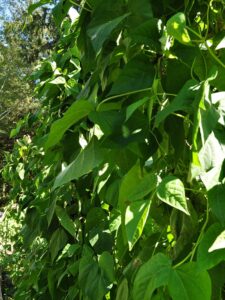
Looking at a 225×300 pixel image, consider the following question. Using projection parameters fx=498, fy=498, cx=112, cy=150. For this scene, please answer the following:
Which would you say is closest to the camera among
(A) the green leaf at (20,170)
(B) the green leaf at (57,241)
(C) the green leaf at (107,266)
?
(C) the green leaf at (107,266)

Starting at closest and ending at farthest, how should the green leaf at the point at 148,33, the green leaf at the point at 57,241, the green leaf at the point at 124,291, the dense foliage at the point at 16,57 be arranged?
the green leaf at the point at 148,33 < the green leaf at the point at 124,291 < the green leaf at the point at 57,241 < the dense foliage at the point at 16,57

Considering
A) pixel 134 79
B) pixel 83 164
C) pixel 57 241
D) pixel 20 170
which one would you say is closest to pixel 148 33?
pixel 134 79

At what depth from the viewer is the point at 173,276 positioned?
502 millimetres

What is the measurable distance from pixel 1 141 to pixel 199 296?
1027 centimetres

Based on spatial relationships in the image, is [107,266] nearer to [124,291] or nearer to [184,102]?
[124,291]

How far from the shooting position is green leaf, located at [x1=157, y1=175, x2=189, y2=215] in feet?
1.71

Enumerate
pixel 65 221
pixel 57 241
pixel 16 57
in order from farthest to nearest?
pixel 16 57, pixel 57 241, pixel 65 221

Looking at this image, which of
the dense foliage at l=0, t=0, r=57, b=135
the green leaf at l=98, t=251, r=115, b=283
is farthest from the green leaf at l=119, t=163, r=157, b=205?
the dense foliage at l=0, t=0, r=57, b=135

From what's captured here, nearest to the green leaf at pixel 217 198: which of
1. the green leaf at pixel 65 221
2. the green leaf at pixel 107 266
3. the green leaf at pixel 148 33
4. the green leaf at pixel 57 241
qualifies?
the green leaf at pixel 148 33

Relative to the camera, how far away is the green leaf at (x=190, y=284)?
0.48 meters

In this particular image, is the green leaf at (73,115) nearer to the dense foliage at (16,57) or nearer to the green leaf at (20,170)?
the green leaf at (20,170)

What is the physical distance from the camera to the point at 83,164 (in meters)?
0.66

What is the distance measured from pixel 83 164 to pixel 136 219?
14 centimetres

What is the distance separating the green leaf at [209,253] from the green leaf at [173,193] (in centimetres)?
4
